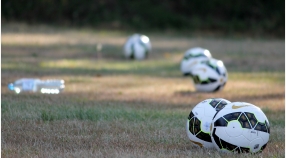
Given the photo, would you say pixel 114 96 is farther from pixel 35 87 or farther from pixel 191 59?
pixel 191 59

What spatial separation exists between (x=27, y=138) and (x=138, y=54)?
10422mm

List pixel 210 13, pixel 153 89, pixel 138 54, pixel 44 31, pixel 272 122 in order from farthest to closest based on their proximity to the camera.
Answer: pixel 210 13 → pixel 44 31 → pixel 138 54 → pixel 153 89 → pixel 272 122

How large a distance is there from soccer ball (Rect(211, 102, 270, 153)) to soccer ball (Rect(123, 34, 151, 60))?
11043 millimetres

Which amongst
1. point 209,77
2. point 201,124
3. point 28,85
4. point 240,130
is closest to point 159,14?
point 209,77

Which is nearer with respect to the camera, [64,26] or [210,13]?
[64,26]

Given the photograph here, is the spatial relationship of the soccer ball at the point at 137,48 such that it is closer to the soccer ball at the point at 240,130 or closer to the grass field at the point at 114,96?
the grass field at the point at 114,96

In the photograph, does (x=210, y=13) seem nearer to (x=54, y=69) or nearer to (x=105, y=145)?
(x=54, y=69)

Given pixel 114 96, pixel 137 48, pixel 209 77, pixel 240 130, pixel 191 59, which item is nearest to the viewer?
pixel 240 130

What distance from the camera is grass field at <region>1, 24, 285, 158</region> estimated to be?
258 inches

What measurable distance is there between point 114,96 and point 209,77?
5.88 ft

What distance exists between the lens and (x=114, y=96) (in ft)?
34.5

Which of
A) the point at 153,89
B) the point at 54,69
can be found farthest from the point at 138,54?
the point at 153,89

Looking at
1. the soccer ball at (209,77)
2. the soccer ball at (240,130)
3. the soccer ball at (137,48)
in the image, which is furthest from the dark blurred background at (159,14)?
the soccer ball at (240,130)

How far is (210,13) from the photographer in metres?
28.4
